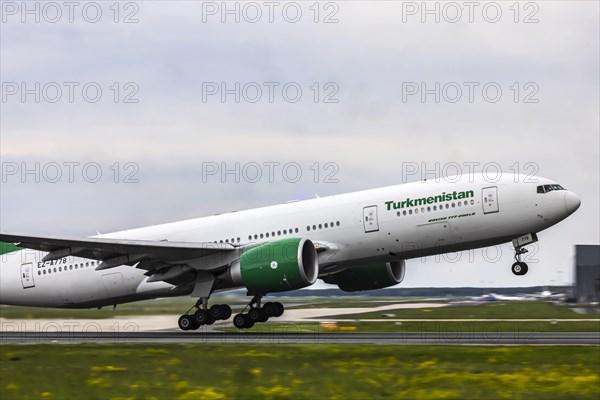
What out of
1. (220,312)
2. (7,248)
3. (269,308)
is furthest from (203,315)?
(7,248)

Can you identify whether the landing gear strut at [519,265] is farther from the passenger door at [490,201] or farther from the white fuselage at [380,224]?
the passenger door at [490,201]

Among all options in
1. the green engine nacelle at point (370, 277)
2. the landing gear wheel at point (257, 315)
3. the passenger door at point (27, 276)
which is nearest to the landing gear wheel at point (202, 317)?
the landing gear wheel at point (257, 315)

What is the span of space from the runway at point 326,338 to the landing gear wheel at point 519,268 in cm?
223

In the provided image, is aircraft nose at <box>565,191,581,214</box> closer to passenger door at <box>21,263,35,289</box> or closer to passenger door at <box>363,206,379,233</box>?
passenger door at <box>363,206,379,233</box>

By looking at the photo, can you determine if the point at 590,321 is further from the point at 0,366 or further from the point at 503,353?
the point at 0,366

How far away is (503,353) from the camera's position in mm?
25594

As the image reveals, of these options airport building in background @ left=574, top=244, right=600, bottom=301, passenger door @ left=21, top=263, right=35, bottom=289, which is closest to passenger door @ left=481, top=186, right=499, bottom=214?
passenger door @ left=21, top=263, right=35, bottom=289

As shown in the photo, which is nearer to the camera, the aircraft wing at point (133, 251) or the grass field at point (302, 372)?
the grass field at point (302, 372)

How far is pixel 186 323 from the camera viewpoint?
38000 mm

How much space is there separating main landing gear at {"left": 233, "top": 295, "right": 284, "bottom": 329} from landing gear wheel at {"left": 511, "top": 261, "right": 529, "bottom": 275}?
9.88 metres

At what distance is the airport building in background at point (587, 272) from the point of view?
201 ft

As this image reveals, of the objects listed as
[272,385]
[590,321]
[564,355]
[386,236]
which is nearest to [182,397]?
[272,385]

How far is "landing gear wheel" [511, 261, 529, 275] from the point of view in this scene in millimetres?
34625

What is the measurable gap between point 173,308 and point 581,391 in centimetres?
2293
